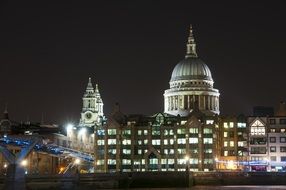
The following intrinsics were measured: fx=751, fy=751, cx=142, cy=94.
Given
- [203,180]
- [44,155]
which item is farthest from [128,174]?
[44,155]

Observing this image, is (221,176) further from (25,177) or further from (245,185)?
(25,177)

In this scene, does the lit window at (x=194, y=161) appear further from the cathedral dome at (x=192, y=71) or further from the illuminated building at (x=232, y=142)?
the cathedral dome at (x=192, y=71)

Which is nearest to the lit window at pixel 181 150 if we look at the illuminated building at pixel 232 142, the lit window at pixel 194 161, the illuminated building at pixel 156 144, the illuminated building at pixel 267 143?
the illuminated building at pixel 156 144

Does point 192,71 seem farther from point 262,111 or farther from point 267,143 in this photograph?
point 267,143

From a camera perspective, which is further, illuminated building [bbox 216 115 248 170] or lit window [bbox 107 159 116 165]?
lit window [bbox 107 159 116 165]

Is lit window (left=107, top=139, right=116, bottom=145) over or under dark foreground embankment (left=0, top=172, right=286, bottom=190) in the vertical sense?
over

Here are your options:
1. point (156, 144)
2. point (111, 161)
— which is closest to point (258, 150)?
point (156, 144)

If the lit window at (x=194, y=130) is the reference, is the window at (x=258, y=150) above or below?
below

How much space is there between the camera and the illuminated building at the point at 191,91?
194 meters

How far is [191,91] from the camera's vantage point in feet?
637

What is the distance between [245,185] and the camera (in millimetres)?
128250

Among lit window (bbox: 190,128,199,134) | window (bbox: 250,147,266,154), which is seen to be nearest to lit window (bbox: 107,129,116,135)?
lit window (bbox: 190,128,199,134)

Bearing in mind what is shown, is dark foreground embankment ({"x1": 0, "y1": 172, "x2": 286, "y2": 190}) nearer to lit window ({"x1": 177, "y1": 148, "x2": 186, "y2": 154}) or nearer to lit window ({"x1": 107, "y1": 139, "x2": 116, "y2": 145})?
lit window ({"x1": 177, "y1": 148, "x2": 186, "y2": 154})

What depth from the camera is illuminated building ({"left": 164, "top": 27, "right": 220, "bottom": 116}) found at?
7633 inches
